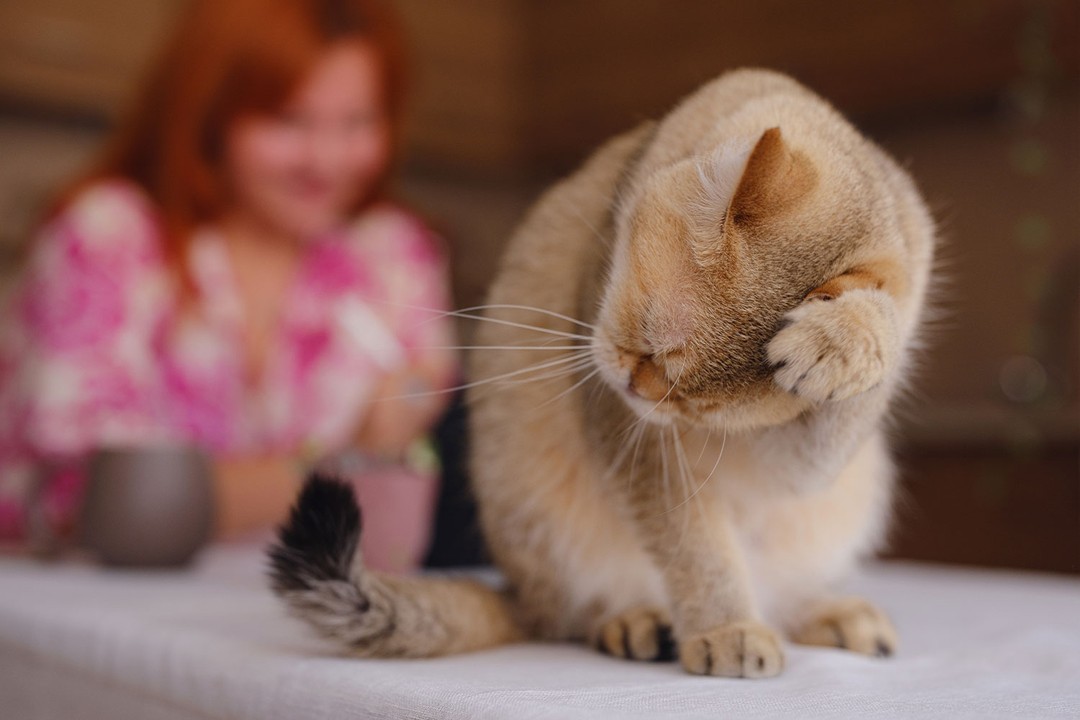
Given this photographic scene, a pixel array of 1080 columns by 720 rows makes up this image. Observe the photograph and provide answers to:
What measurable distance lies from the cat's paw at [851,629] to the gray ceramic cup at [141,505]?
0.61m

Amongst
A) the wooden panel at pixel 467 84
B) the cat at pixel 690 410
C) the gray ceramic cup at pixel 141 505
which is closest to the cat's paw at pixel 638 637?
the cat at pixel 690 410

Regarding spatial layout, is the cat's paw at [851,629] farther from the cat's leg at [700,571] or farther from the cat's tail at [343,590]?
the cat's tail at [343,590]

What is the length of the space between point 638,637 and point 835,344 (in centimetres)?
28

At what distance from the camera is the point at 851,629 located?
0.78 m

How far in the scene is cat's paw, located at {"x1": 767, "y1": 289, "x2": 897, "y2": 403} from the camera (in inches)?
22.7

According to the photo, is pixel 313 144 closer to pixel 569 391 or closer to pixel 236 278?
pixel 236 278

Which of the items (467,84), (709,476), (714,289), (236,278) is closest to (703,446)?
(709,476)

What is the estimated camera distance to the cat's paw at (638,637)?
0.74m

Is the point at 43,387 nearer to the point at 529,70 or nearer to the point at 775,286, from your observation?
the point at 775,286

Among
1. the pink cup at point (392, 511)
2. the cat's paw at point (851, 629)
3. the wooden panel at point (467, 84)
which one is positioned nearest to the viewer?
the cat's paw at point (851, 629)

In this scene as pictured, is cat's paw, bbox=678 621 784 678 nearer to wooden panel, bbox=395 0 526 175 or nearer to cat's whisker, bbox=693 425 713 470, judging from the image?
cat's whisker, bbox=693 425 713 470

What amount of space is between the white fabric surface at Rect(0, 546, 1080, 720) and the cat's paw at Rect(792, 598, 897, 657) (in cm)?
2

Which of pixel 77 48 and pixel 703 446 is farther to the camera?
pixel 77 48

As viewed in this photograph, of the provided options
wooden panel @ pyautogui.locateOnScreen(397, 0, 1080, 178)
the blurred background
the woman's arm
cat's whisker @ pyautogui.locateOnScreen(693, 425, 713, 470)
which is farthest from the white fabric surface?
wooden panel @ pyautogui.locateOnScreen(397, 0, 1080, 178)
